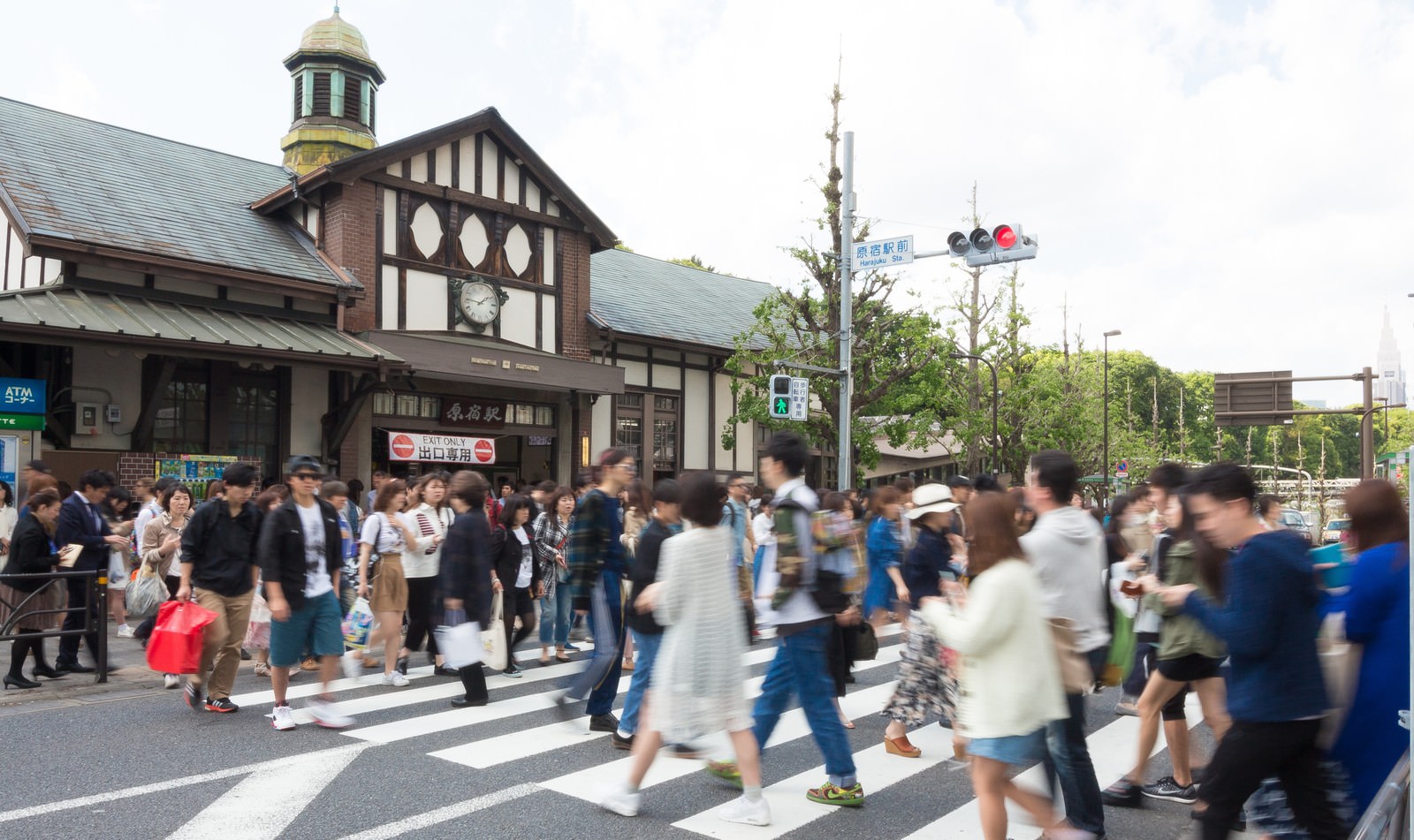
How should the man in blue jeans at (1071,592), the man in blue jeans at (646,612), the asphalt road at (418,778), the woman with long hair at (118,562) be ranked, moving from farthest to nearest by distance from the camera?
the woman with long hair at (118,562)
the man in blue jeans at (646,612)
the asphalt road at (418,778)
the man in blue jeans at (1071,592)

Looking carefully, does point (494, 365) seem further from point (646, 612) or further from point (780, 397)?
point (646, 612)

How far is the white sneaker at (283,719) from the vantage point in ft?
21.5

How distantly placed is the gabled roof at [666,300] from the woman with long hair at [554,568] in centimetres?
1164

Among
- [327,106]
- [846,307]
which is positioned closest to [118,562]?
[846,307]

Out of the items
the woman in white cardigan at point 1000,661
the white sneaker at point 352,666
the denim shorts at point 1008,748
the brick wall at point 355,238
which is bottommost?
the white sneaker at point 352,666

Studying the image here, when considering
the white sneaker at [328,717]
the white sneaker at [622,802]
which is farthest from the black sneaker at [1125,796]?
the white sneaker at [328,717]

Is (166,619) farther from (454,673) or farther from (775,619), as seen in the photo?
(775,619)

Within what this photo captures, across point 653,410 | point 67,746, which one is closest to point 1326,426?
point 653,410

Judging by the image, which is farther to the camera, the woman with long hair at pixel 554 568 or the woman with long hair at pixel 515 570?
the woman with long hair at pixel 554 568

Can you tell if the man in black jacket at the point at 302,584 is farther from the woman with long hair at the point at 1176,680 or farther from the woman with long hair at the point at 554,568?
the woman with long hair at the point at 1176,680

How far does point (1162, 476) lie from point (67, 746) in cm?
669

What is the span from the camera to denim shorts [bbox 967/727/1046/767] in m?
3.61

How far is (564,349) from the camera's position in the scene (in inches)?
818

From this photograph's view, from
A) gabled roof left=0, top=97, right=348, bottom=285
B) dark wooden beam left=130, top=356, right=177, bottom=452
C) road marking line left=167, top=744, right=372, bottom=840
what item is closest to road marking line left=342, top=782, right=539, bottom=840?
road marking line left=167, top=744, right=372, bottom=840
